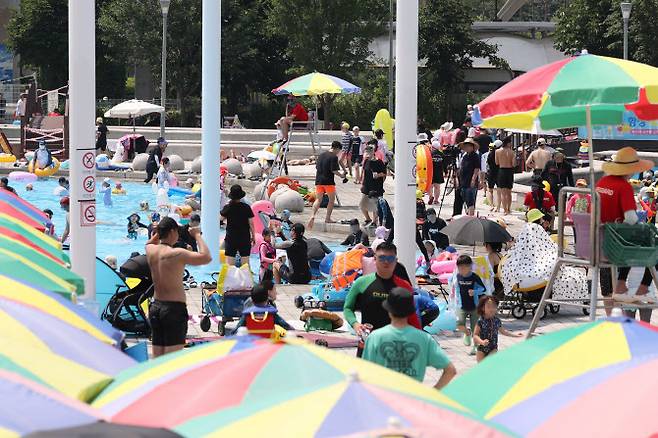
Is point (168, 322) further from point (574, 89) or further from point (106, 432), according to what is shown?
point (106, 432)

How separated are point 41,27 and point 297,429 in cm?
5927

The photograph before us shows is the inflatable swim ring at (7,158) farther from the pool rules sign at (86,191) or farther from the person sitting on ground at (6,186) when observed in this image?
the pool rules sign at (86,191)

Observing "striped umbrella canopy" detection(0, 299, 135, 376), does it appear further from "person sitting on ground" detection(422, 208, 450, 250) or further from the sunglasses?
"person sitting on ground" detection(422, 208, 450, 250)

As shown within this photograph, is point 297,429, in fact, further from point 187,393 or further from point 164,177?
point 164,177

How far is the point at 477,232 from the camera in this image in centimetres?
1712

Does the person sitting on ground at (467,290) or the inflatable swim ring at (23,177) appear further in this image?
the inflatable swim ring at (23,177)

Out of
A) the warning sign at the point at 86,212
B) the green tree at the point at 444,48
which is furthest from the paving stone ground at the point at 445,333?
the green tree at the point at 444,48

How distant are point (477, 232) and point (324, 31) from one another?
39.3m

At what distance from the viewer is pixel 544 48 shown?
63.2 meters

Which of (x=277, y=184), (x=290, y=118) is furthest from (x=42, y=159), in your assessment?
(x=277, y=184)

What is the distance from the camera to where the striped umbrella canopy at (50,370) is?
6266 mm

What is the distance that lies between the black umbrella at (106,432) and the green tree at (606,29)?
50.6m

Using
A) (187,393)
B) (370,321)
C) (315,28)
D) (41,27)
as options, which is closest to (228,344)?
(187,393)

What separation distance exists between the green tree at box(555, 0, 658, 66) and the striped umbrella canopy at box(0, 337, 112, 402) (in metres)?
49.4
